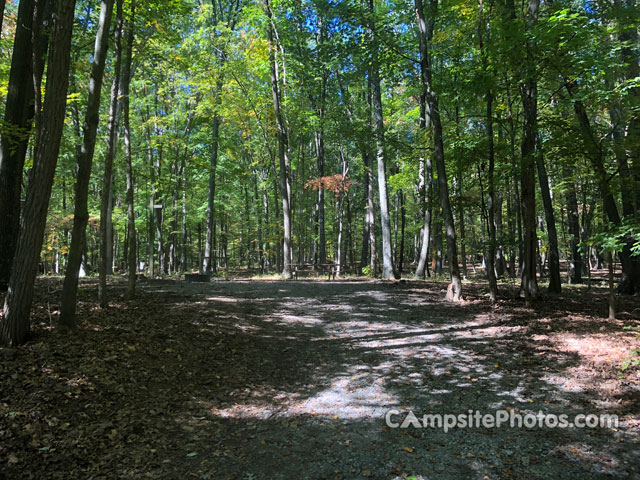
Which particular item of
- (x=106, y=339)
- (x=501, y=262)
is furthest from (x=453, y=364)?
(x=501, y=262)

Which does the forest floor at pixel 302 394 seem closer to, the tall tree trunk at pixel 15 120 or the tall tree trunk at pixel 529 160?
the tall tree trunk at pixel 15 120

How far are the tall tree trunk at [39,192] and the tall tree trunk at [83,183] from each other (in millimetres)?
844

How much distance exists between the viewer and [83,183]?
5.78 meters

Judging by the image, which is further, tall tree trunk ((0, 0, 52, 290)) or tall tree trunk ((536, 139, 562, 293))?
tall tree trunk ((536, 139, 562, 293))

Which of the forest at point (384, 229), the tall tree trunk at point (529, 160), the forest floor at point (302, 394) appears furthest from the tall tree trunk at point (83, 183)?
the tall tree trunk at point (529, 160)

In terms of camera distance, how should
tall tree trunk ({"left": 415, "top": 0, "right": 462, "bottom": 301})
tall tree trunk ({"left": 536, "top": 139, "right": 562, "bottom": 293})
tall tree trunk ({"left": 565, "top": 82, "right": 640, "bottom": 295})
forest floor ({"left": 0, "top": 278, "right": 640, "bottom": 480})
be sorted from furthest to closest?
tall tree trunk ({"left": 536, "top": 139, "right": 562, "bottom": 293}), tall tree trunk ({"left": 415, "top": 0, "right": 462, "bottom": 301}), tall tree trunk ({"left": 565, "top": 82, "right": 640, "bottom": 295}), forest floor ({"left": 0, "top": 278, "right": 640, "bottom": 480})

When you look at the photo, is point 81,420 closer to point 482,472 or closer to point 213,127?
point 482,472

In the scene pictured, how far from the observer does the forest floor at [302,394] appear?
3.30 m

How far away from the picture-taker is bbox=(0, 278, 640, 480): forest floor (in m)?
3.30

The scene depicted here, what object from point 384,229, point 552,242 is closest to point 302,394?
→ point 552,242

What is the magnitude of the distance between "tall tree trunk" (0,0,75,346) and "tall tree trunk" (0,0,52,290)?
3024 mm

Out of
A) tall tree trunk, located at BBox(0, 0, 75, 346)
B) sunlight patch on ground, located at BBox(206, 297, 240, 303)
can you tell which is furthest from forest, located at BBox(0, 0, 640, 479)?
sunlight patch on ground, located at BBox(206, 297, 240, 303)

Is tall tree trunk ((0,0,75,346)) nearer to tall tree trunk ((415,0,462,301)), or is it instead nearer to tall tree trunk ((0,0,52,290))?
tall tree trunk ((0,0,52,290))

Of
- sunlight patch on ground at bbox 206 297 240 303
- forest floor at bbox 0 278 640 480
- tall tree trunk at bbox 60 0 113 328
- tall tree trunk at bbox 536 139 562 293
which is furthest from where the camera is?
tall tree trunk at bbox 536 139 562 293
